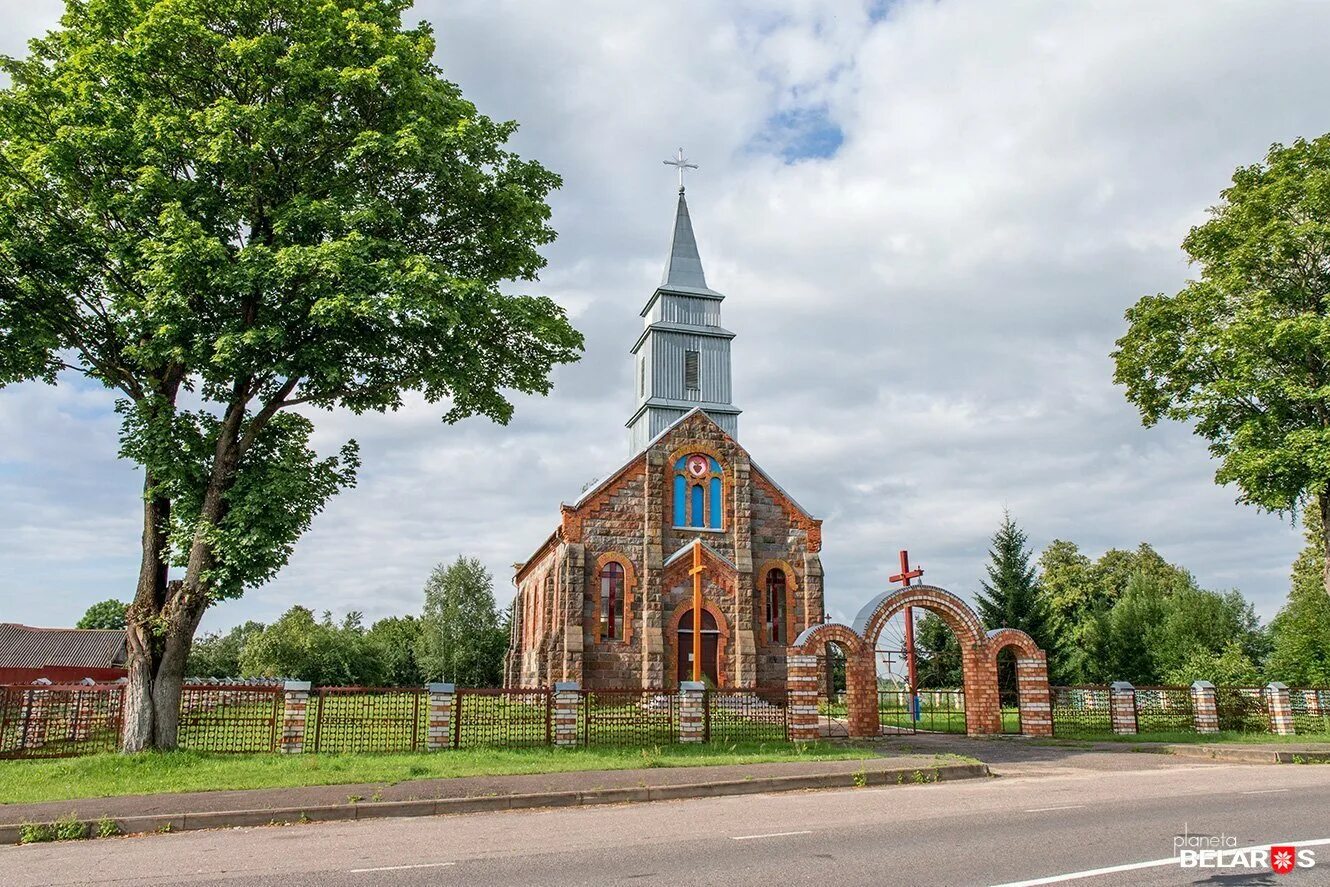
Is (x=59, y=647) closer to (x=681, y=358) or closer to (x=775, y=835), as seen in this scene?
(x=681, y=358)

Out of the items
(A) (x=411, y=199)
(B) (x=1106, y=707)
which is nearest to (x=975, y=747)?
(B) (x=1106, y=707)

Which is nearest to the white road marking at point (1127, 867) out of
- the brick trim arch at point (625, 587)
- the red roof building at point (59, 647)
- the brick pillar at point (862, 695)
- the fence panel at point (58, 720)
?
the brick pillar at point (862, 695)

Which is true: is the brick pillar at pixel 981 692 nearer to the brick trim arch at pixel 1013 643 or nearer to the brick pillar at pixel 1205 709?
the brick trim arch at pixel 1013 643

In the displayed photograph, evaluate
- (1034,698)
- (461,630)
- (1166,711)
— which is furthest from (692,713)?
(461,630)

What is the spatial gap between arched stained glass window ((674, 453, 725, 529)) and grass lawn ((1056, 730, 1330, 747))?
13690 millimetres

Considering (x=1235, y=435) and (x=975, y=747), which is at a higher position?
(x=1235, y=435)

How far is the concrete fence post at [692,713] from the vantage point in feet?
62.3

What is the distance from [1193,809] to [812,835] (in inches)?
198

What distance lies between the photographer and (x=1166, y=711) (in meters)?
24.1

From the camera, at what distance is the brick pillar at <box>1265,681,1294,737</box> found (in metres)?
23.2

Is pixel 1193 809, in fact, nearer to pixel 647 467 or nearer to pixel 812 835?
pixel 812 835

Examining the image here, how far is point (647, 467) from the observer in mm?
32125

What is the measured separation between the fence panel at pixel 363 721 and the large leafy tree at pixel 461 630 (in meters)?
40.7

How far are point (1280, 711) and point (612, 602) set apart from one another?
19.4m
